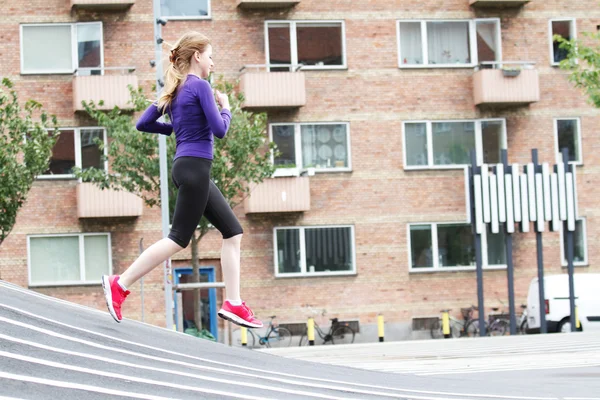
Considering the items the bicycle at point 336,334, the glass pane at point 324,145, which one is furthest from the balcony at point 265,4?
the bicycle at point 336,334

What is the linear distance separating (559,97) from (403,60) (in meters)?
5.55

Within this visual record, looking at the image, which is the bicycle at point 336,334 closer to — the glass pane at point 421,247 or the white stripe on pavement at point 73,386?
the glass pane at point 421,247

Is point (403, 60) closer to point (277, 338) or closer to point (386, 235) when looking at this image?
point (386, 235)

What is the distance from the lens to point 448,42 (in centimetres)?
3881

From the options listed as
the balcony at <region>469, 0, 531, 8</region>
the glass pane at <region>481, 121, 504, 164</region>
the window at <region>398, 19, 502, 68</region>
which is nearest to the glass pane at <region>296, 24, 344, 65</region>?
the window at <region>398, 19, 502, 68</region>

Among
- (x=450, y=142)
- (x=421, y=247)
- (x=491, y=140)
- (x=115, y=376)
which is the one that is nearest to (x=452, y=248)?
(x=421, y=247)

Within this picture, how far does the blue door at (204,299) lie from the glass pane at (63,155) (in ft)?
15.7

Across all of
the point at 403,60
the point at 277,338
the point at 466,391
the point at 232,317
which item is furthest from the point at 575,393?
the point at 403,60

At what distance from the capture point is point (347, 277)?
37562 mm

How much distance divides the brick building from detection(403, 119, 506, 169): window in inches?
1.9

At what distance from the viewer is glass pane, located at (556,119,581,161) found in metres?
39.2

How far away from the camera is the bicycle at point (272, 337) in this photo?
35.8 metres

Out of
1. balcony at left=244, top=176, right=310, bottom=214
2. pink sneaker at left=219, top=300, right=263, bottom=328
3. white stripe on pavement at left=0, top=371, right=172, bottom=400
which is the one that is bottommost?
white stripe on pavement at left=0, top=371, right=172, bottom=400

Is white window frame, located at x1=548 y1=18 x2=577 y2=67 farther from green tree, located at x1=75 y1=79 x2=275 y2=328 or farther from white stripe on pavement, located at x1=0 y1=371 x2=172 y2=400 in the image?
white stripe on pavement, located at x1=0 y1=371 x2=172 y2=400
